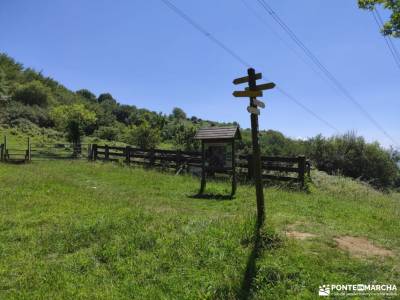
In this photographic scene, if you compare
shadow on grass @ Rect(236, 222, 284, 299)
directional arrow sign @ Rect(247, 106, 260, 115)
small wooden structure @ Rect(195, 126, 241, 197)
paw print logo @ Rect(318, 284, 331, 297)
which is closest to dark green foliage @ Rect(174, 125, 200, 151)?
small wooden structure @ Rect(195, 126, 241, 197)

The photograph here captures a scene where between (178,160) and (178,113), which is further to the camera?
(178,113)

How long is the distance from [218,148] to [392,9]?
715 centimetres

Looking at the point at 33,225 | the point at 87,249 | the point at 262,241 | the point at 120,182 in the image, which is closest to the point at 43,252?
the point at 87,249

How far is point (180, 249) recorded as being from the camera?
5977mm

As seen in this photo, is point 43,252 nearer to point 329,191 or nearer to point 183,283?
point 183,283

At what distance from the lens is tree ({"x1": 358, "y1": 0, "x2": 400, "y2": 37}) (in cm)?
987

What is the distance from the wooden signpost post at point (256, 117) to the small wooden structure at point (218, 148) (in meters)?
5.71

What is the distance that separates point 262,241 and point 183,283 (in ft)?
5.24

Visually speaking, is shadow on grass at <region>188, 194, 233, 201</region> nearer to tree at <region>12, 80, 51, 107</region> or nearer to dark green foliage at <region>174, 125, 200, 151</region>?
dark green foliage at <region>174, 125, 200, 151</region>

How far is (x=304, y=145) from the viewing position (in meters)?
29.9

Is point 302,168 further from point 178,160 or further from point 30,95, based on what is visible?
point 30,95

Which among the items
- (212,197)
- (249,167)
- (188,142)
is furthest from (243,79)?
(188,142)

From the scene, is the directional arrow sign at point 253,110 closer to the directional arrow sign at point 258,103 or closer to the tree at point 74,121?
the directional arrow sign at point 258,103

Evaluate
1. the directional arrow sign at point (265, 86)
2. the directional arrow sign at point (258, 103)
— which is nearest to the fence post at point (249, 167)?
the directional arrow sign at point (258, 103)
